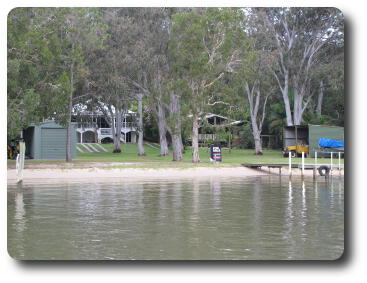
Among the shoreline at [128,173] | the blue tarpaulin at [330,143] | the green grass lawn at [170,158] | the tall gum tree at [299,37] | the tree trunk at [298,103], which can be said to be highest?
the tall gum tree at [299,37]

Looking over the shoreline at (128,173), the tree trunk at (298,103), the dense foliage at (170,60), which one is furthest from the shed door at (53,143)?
the tree trunk at (298,103)

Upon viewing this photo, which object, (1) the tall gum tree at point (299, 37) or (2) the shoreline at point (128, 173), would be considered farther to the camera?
(1) the tall gum tree at point (299, 37)

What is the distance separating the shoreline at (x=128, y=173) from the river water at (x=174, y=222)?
4.97m

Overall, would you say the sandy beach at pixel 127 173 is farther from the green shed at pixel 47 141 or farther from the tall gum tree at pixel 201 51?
the green shed at pixel 47 141

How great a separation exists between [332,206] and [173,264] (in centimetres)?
1248

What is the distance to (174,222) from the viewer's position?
19.2 meters

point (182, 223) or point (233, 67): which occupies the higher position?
point (233, 67)

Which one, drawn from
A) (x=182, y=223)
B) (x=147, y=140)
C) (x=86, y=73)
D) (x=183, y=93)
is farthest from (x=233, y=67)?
(x=147, y=140)

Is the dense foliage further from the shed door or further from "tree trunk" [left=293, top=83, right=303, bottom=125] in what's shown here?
the shed door

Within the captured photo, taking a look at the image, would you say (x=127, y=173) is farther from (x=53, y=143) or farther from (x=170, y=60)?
(x=170, y=60)

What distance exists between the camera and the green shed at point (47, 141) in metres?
51.6

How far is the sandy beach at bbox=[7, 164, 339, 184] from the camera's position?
36728mm
